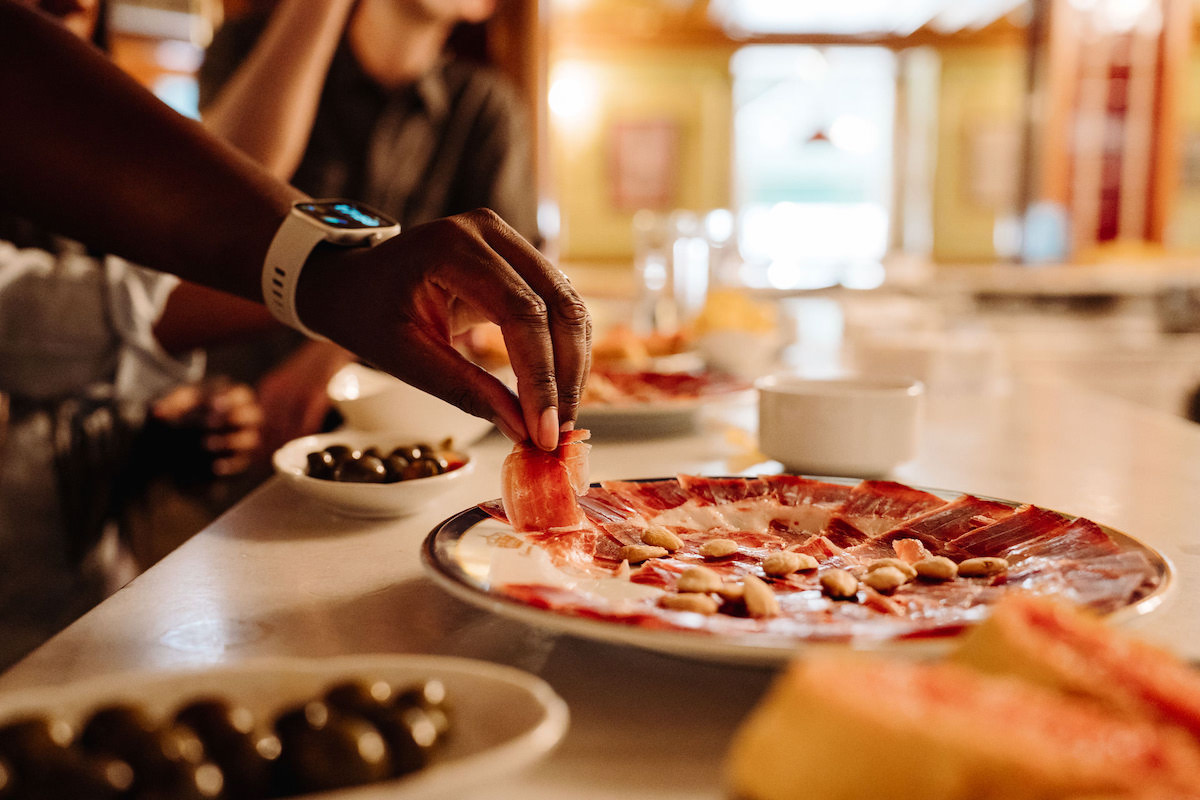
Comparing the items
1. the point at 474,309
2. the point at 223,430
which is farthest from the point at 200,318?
the point at 474,309

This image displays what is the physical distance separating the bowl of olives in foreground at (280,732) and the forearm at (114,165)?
65 cm

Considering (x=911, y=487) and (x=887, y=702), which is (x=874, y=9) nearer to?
(x=911, y=487)


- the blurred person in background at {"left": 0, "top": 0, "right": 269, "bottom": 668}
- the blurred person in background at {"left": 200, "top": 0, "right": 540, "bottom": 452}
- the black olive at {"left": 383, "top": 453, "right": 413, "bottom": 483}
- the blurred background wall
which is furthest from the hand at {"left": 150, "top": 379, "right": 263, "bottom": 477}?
the blurred background wall

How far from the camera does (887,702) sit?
355 millimetres

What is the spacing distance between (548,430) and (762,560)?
21 centimetres

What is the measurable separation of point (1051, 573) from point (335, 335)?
0.67m

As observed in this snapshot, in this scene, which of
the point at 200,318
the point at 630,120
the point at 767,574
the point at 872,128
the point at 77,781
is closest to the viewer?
the point at 77,781

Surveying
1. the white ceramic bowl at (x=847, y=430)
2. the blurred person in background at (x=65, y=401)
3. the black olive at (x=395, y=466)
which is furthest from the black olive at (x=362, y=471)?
the blurred person in background at (x=65, y=401)

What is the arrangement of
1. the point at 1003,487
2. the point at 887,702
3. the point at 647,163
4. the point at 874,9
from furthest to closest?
the point at 647,163 < the point at 874,9 < the point at 1003,487 < the point at 887,702

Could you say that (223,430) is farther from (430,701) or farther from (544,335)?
(430,701)

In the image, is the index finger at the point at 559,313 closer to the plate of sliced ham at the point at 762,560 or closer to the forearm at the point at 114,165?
the plate of sliced ham at the point at 762,560

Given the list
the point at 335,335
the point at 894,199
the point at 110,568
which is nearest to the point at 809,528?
the point at 335,335

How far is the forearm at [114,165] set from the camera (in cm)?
96

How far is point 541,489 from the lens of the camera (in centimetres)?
79
